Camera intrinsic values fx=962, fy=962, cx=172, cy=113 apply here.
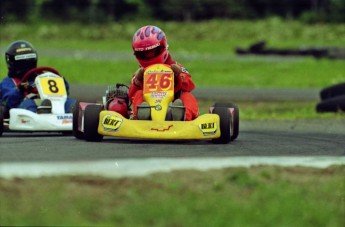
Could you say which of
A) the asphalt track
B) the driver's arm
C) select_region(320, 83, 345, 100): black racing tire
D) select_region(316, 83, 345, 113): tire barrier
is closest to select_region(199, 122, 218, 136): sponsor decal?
the asphalt track

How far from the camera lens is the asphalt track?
563cm

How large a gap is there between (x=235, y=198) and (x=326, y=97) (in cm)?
952

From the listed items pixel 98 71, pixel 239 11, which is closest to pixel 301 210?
pixel 98 71

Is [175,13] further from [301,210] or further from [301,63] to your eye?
[301,210]

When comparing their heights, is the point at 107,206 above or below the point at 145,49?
below

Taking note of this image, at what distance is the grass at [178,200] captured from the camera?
482 centimetres

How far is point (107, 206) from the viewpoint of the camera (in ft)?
16.3

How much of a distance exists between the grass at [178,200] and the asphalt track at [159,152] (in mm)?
189

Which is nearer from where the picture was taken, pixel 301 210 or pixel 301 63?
pixel 301 210

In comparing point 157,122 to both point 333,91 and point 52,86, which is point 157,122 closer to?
point 52,86

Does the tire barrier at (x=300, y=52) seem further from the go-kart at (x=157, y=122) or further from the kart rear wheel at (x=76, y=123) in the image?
the kart rear wheel at (x=76, y=123)

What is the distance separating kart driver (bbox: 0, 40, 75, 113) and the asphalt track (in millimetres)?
391

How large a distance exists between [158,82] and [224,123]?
2.49 feet

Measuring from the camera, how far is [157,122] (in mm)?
7902
